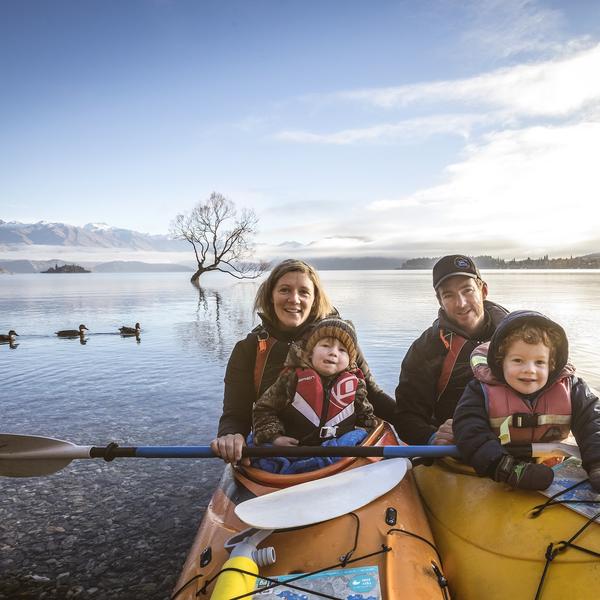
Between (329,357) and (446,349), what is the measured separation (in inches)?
51.1

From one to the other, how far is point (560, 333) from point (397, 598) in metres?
1.75

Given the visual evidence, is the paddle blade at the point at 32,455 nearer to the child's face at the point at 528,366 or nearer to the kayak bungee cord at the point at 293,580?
the kayak bungee cord at the point at 293,580

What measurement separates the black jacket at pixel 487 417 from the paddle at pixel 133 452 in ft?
0.51

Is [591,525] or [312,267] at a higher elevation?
[312,267]

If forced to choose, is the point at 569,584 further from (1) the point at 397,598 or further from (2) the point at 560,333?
(2) the point at 560,333

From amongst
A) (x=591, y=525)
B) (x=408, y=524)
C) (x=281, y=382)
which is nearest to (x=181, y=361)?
(x=281, y=382)

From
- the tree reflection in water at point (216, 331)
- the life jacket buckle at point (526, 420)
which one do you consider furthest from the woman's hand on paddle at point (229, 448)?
the tree reflection in water at point (216, 331)

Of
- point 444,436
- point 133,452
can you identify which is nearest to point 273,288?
point 133,452

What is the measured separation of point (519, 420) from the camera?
2635 millimetres

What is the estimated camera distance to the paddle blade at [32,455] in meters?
3.56

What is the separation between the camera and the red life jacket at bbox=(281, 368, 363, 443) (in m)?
3.25

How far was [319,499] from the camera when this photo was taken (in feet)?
8.35

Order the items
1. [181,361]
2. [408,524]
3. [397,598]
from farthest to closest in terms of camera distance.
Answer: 1. [181,361]
2. [408,524]
3. [397,598]

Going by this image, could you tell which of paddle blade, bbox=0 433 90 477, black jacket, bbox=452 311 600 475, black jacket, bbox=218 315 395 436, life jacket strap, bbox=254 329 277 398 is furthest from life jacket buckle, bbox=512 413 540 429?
paddle blade, bbox=0 433 90 477
